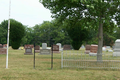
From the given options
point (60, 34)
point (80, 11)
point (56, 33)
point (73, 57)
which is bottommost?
point (73, 57)

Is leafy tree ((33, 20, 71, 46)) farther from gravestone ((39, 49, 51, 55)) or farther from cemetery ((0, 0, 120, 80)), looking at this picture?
cemetery ((0, 0, 120, 80))

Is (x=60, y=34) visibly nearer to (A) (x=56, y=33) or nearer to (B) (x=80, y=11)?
(A) (x=56, y=33)

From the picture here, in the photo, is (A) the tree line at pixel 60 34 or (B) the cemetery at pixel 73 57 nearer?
(B) the cemetery at pixel 73 57

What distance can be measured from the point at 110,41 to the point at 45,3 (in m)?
43.1

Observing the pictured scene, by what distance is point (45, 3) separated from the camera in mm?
13320

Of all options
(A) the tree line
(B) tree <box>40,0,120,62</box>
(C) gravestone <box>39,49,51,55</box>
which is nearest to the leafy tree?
(A) the tree line

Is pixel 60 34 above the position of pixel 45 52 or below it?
above

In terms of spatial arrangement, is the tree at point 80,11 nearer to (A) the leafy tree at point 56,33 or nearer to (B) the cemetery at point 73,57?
(B) the cemetery at point 73,57

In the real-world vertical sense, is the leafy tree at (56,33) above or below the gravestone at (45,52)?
above

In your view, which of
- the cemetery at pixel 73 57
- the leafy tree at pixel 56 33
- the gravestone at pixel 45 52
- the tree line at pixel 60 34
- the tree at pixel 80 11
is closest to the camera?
the cemetery at pixel 73 57

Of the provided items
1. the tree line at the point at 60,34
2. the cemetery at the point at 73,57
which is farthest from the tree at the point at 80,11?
the tree line at the point at 60,34

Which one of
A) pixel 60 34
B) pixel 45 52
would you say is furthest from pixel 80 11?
pixel 60 34

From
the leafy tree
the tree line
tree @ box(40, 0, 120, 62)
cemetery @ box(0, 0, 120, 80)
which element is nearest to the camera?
cemetery @ box(0, 0, 120, 80)

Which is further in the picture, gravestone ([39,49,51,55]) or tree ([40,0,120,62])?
gravestone ([39,49,51,55])
